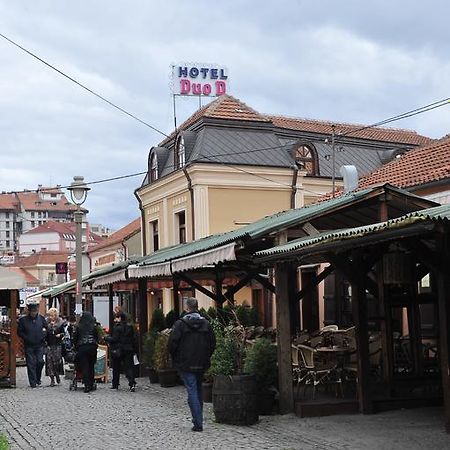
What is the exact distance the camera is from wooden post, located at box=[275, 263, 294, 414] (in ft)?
35.2

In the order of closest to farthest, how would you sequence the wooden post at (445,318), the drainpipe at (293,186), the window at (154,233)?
the wooden post at (445,318) → the drainpipe at (293,186) → the window at (154,233)

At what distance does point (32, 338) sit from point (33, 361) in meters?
0.49

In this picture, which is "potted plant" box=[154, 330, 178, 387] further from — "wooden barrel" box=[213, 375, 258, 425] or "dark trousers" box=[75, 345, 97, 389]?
"wooden barrel" box=[213, 375, 258, 425]

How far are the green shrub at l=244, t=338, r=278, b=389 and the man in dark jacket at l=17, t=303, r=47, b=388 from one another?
6673 mm

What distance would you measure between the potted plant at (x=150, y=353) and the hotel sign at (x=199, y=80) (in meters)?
19.6

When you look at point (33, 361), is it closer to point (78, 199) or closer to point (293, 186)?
point (78, 199)

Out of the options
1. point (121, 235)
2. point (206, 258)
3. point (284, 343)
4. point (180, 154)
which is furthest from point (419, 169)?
point (121, 235)

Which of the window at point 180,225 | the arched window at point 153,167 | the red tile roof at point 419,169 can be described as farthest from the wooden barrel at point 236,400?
the arched window at point 153,167

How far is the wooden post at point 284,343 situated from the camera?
10719 millimetres

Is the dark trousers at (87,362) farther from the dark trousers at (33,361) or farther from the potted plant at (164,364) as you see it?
the dark trousers at (33,361)

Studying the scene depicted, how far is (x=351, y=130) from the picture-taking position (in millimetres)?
33062

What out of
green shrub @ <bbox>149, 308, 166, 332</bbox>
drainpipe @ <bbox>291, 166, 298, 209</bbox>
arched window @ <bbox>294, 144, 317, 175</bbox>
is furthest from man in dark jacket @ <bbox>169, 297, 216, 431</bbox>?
arched window @ <bbox>294, 144, 317, 175</bbox>

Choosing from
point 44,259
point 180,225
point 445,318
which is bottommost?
point 445,318

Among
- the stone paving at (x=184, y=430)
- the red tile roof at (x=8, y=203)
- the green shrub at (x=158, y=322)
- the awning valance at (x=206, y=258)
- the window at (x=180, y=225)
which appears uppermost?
the red tile roof at (x=8, y=203)
